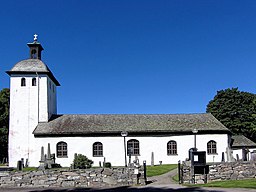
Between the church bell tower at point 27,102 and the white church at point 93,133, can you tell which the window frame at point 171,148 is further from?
the church bell tower at point 27,102

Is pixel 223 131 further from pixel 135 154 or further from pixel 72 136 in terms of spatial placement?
pixel 72 136

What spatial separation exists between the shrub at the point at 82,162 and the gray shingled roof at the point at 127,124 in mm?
2959

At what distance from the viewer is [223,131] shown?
115 ft

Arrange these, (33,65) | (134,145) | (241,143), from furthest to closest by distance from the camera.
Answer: (241,143) → (33,65) → (134,145)

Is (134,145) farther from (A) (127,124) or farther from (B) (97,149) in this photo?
(B) (97,149)

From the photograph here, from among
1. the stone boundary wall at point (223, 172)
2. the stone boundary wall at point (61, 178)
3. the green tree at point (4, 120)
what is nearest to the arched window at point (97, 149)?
the stone boundary wall at point (223, 172)

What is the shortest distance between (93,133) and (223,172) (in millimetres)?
18995

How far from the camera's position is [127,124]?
3584cm

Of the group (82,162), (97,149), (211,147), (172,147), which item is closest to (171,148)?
(172,147)

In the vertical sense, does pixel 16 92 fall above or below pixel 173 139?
above

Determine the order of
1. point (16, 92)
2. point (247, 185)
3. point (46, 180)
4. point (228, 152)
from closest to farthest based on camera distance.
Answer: point (247, 185), point (46, 180), point (228, 152), point (16, 92)

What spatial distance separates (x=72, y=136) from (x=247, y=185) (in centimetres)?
2251

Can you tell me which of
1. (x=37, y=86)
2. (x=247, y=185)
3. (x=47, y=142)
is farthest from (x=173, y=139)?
(x=247, y=185)

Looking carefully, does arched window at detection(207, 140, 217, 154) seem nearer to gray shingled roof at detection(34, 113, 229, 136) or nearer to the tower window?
gray shingled roof at detection(34, 113, 229, 136)
